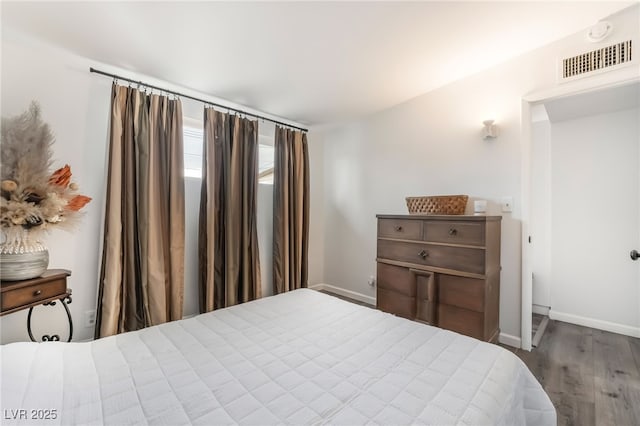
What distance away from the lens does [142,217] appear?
225cm

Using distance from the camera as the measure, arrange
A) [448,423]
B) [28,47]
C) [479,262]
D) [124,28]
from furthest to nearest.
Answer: [479,262] < [28,47] < [124,28] < [448,423]

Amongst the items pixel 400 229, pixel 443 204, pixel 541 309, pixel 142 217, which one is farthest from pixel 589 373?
pixel 142 217

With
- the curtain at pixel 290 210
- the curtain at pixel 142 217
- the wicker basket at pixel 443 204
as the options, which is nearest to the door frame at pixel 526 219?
the wicker basket at pixel 443 204

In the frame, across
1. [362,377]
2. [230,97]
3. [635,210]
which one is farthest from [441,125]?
[362,377]

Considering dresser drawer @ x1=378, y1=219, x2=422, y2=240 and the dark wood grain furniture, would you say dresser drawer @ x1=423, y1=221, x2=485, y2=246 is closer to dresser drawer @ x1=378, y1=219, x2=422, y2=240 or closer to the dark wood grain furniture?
dresser drawer @ x1=378, y1=219, x2=422, y2=240

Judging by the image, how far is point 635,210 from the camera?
2594 mm

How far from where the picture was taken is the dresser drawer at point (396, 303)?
8.09 feet

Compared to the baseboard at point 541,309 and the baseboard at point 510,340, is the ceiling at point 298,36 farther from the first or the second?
the baseboard at point 541,309

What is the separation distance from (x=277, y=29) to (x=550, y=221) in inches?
138

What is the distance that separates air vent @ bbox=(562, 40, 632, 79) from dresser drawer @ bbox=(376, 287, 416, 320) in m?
2.24

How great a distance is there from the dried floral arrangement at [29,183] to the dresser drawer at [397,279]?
2.49m

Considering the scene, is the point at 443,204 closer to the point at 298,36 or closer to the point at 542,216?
the point at 542,216

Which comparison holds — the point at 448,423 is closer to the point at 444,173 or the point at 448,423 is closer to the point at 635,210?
the point at 444,173

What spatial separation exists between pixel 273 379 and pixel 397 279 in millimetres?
1778
